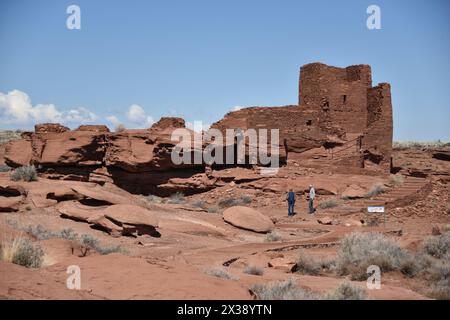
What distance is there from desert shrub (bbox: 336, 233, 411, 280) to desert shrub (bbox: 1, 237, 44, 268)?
18.5ft

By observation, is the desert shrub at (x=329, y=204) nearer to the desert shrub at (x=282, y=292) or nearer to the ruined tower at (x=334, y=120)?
the ruined tower at (x=334, y=120)

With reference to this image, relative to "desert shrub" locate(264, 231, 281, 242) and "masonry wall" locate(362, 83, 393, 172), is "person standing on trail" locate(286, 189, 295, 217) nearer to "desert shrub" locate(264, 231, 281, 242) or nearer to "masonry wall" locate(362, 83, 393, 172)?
"desert shrub" locate(264, 231, 281, 242)

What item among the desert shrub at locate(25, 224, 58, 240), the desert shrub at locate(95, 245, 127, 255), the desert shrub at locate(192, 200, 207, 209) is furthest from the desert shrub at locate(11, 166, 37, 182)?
the desert shrub at locate(95, 245, 127, 255)

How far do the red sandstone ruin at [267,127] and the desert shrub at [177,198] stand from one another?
320 mm

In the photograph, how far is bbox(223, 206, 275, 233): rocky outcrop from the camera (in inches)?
625

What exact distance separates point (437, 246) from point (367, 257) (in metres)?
2.19

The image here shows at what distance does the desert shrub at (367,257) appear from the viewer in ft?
28.9

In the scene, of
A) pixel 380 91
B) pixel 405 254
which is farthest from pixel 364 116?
pixel 405 254

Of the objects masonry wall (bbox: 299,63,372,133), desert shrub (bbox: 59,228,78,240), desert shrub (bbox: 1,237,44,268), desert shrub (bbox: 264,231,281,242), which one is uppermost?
masonry wall (bbox: 299,63,372,133)

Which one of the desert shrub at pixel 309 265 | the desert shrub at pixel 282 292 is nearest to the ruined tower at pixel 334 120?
the desert shrub at pixel 309 265

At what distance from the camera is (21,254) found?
6418mm
